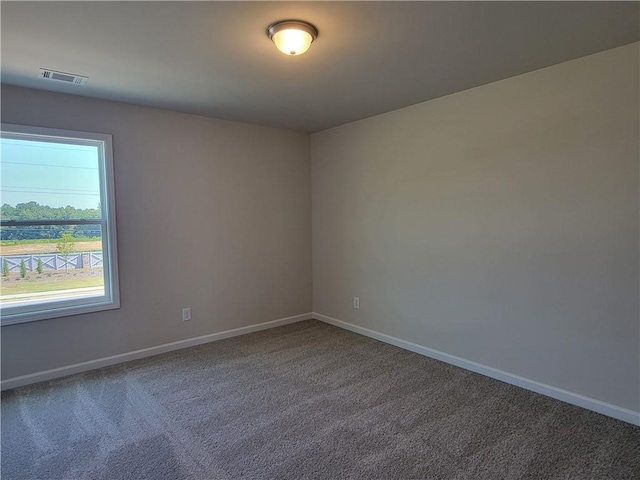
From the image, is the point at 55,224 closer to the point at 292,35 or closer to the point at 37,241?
the point at 37,241

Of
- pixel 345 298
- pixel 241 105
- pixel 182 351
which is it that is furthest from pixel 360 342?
pixel 241 105

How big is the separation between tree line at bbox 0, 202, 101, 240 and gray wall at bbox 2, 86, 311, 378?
26cm

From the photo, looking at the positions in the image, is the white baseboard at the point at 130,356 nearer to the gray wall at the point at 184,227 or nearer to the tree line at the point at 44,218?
the gray wall at the point at 184,227

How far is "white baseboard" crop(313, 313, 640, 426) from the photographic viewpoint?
248cm

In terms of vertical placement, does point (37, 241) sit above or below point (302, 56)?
below

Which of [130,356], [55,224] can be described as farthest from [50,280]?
[130,356]

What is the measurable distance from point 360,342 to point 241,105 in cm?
273

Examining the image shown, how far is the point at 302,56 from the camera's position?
2449mm

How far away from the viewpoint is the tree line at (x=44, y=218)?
3039mm

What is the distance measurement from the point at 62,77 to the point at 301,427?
10.1 ft

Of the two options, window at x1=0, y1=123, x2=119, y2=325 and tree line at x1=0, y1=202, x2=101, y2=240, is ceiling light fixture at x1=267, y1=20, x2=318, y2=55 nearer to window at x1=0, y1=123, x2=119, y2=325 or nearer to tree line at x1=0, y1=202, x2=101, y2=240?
window at x1=0, y1=123, x2=119, y2=325

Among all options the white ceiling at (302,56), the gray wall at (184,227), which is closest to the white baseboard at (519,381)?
the gray wall at (184,227)

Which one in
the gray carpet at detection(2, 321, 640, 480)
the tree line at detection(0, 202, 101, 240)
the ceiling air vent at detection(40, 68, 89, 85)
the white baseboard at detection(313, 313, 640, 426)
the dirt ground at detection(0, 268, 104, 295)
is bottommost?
the gray carpet at detection(2, 321, 640, 480)

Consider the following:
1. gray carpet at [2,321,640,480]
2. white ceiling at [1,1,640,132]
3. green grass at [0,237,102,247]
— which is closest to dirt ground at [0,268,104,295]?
green grass at [0,237,102,247]
